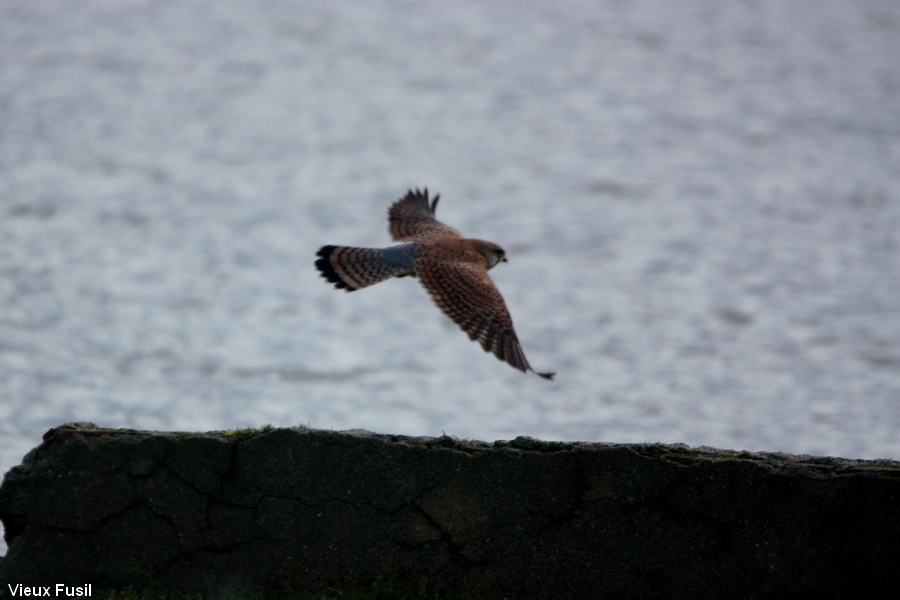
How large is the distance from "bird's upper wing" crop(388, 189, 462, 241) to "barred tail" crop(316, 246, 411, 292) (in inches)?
19.3

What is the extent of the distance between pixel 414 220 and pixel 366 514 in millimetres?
2720

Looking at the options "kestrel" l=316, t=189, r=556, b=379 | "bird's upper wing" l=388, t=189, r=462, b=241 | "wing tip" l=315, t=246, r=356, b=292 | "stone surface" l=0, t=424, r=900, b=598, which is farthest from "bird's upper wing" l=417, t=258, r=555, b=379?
"stone surface" l=0, t=424, r=900, b=598

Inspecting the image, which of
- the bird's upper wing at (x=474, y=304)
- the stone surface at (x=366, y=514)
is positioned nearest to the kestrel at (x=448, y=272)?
the bird's upper wing at (x=474, y=304)

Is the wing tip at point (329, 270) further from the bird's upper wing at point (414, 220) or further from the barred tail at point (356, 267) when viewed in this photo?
the bird's upper wing at point (414, 220)

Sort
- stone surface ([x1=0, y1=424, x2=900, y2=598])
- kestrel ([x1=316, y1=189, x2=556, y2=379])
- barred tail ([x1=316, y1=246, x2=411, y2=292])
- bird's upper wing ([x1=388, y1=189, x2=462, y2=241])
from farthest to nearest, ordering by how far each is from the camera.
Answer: bird's upper wing ([x1=388, y1=189, x2=462, y2=241]) < barred tail ([x1=316, y1=246, x2=411, y2=292]) < kestrel ([x1=316, y1=189, x2=556, y2=379]) < stone surface ([x1=0, y1=424, x2=900, y2=598])

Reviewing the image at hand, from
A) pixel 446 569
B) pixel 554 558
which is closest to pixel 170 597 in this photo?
pixel 446 569

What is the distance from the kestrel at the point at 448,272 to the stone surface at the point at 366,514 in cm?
88

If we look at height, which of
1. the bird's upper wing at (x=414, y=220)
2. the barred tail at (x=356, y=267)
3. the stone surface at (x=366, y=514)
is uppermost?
the bird's upper wing at (x=414, y=220)

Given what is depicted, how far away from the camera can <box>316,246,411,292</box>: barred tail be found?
5.91 metres

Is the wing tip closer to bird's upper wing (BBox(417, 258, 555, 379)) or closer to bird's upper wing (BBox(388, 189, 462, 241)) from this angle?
bird's upper wing (BBox(417, 258, 555, 379))

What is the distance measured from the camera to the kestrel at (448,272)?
17.5 ft

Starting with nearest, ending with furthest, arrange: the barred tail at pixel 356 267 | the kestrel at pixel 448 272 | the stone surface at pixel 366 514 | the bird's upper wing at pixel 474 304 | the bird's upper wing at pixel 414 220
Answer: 1. the stone surface at pixel 366 514
2. the bird's upper wing at pixel 474 304
3. the kestrel at pixel 448 272
4. the barred tail at pixel 356 267
5. the bird's upper wing at pixel 414 220

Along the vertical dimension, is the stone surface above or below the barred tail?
below

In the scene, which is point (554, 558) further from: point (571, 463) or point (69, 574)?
point (69, 574)
